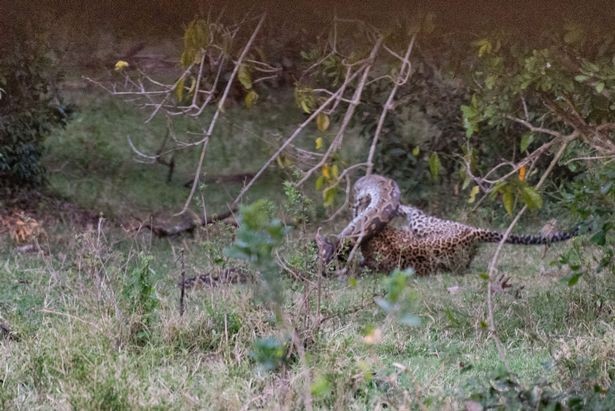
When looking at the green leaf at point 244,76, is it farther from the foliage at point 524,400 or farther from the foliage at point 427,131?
the foliage at point 427,131

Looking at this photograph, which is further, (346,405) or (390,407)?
(346,405)

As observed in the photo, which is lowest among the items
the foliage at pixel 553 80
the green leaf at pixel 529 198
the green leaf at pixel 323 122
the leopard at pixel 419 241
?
the leopard at pixel 419 241

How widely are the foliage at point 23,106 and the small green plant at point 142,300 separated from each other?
522 centimetres

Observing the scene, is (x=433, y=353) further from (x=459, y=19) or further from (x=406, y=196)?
(x=406, y=196)

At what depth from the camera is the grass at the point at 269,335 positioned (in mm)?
4656

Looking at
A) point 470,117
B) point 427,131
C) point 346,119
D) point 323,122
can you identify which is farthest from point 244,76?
point 427,131

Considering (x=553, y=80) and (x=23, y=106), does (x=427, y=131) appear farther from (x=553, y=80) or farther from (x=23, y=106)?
(x=553, y=80)

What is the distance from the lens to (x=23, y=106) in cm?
A: 1111

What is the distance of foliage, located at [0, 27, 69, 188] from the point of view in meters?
10.9

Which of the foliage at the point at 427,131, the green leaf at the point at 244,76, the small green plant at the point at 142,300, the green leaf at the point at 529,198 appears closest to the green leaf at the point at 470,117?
the green leaf at the point at 529,198

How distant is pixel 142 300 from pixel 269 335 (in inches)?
30.8

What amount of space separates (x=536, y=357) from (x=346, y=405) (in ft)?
4.97

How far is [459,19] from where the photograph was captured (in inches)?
170

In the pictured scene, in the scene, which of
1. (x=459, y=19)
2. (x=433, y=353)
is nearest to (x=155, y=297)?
(x=433, y=353)
